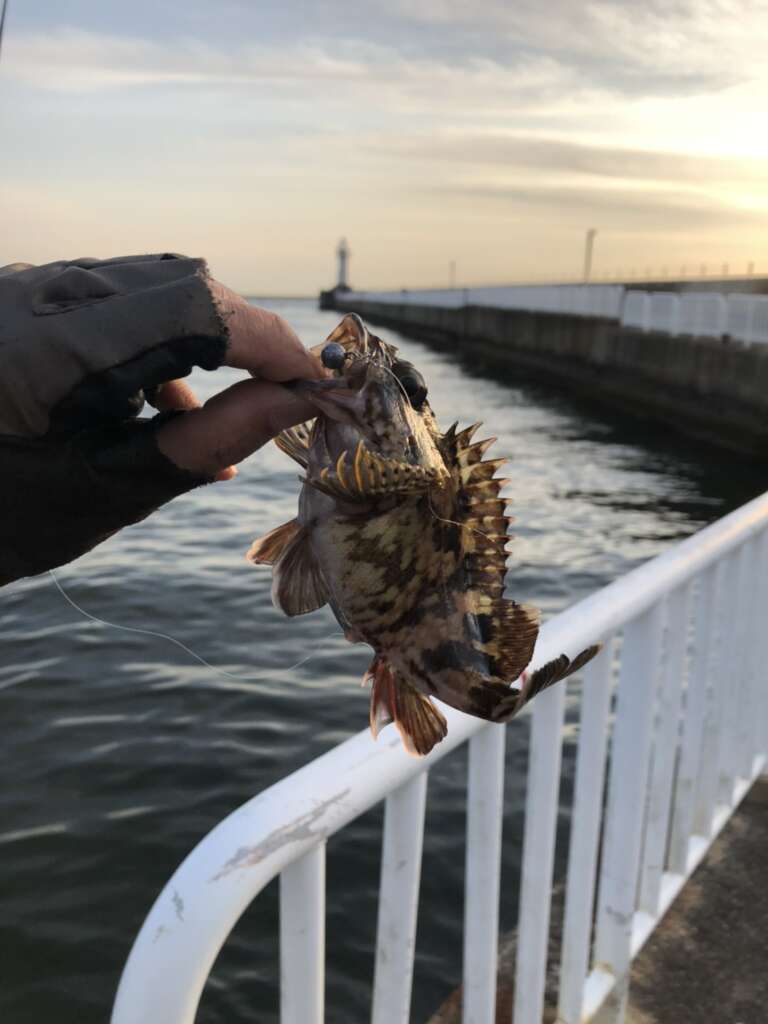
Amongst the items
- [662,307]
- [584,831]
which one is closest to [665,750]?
[584,831]

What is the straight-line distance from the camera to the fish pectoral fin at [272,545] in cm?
132

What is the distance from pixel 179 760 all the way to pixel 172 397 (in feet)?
22.7

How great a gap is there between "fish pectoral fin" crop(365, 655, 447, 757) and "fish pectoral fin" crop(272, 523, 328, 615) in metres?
0.12

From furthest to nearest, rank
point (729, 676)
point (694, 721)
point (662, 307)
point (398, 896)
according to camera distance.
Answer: point (662, 307) → point (729, 676) → point (694, 721) → point (398, 896)

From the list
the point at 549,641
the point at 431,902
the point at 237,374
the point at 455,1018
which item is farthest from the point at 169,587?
the point at 237,374

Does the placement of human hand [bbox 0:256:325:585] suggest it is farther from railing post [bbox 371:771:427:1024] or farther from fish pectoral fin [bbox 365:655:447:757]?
railing post [bbox 371:771:427:1024]

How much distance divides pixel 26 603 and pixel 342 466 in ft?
24.4

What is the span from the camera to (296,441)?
123cm

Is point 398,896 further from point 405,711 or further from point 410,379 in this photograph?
point 410,379

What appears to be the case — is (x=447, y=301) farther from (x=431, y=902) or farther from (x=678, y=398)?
(x=431, y=902)

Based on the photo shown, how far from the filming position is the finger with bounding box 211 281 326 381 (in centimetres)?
115

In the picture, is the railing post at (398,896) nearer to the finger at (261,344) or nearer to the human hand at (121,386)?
the human hand at (121,386)

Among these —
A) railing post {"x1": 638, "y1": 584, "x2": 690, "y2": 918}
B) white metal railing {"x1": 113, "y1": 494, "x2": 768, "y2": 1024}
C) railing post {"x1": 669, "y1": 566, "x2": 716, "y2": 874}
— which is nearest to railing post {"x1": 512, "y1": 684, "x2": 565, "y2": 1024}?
white metal railing {"x1": 113, "y1": 494, "x2": 768, "y2": 1024}

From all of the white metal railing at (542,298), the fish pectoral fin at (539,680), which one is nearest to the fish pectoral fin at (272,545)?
the fish pectoral fin at (539,680)
